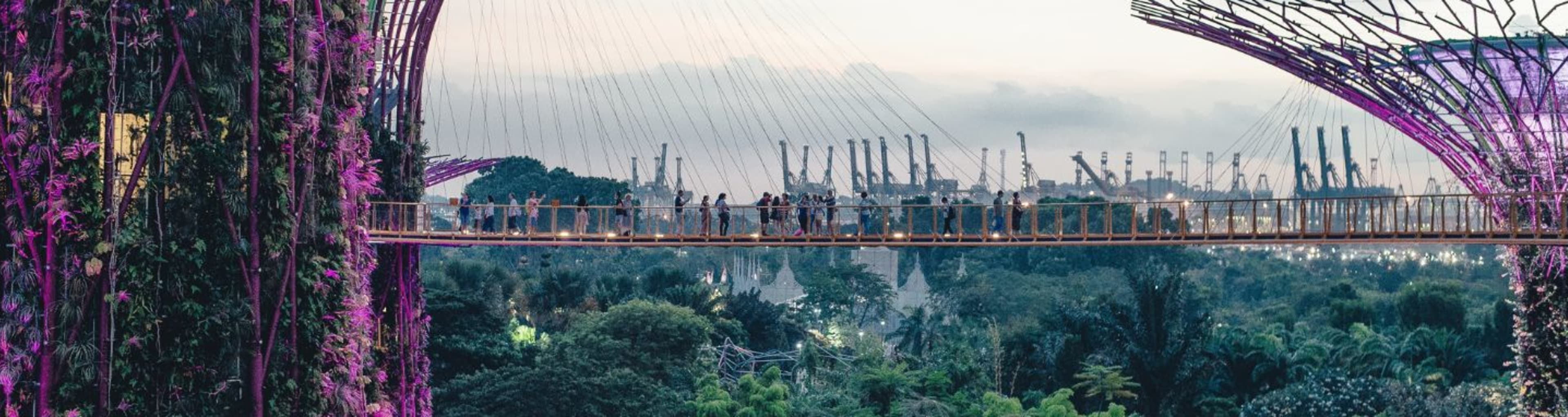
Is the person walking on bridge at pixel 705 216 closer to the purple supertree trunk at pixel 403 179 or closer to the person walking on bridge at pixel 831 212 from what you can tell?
the person walking on bridge at pixel 831 212

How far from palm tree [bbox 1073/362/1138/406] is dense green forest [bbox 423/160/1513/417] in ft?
0.27

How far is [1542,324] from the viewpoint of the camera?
27.8 meters

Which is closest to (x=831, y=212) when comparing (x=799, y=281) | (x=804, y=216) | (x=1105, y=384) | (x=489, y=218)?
(x=804, y=216)

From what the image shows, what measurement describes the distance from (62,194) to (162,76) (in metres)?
1.60

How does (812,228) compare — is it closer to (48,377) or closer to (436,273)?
(48,377)

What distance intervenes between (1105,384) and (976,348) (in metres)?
7.99

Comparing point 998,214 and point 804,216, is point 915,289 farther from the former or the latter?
point 804,216

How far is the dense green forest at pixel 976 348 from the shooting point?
129 feet

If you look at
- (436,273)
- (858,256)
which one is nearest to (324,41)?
(436,273)

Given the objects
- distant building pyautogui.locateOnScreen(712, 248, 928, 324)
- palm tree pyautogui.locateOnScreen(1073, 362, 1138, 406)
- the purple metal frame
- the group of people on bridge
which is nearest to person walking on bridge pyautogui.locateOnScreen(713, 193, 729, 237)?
the group of people on bridge

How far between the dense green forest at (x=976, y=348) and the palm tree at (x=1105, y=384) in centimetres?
8

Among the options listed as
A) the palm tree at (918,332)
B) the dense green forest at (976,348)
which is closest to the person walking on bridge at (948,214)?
the dense green forest at (976,348)

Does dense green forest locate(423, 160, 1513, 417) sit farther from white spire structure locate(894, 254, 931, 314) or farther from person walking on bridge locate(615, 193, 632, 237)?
white spire structure locate(894, 254, 931, 314)

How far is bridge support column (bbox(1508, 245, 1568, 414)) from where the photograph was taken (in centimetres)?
2728
